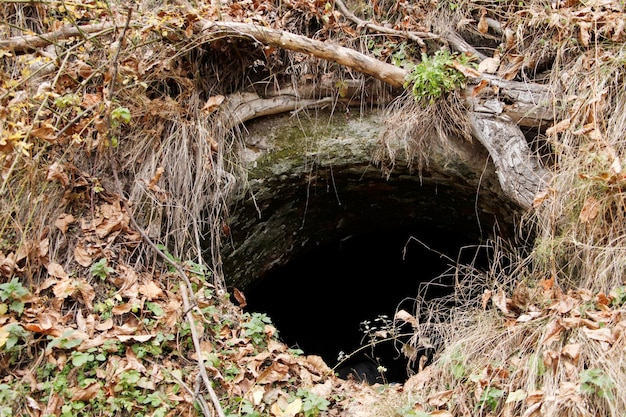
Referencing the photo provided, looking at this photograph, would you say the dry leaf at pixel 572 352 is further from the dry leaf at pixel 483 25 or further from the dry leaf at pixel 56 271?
the dry leaf at pixel 56 271

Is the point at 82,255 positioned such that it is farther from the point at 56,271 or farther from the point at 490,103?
the point at 490,103

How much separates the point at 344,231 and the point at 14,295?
2.74 metres

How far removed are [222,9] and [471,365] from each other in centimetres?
255

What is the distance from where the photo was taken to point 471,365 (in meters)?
2.67

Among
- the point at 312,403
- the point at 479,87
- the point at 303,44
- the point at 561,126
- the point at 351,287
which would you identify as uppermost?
the point at 303,44

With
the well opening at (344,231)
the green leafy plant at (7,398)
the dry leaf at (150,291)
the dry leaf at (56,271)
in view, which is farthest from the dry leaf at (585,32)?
the green leafy plant at (7,398)

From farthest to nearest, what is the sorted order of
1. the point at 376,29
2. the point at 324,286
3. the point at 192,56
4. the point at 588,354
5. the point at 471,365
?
the point at 324,286
the point at 376,29
the point at 192,56
the point at 471,365
the point at 588,354

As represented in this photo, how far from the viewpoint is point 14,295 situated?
273 cm

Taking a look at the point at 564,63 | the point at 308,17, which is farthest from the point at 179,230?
the point at 564,63

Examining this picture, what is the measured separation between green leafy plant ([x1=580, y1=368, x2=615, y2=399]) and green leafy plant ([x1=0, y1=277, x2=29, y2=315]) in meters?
2.54

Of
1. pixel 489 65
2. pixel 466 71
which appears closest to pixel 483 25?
pixel 489 65

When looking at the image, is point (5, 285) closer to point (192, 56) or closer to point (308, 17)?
point (192, 56)

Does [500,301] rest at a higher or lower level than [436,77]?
lower

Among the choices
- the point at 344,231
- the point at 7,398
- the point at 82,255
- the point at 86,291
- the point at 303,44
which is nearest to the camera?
the point at 7,398
